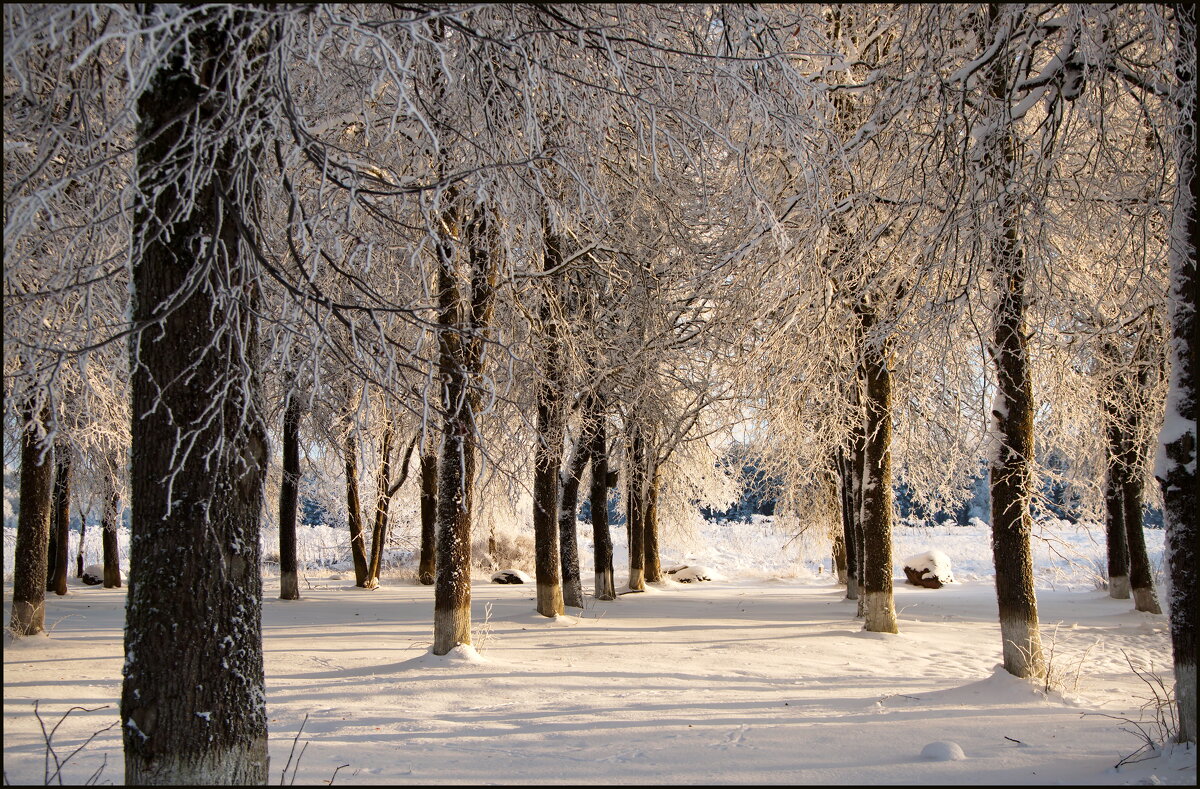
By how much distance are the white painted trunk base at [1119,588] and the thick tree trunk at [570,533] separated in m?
11.1

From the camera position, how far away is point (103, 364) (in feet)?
25.3

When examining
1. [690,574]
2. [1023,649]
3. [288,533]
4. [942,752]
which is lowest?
[690,574]

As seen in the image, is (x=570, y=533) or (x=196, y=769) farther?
(x=570, y=533)

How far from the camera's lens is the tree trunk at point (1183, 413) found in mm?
5082

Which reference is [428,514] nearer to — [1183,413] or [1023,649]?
[1023,649]

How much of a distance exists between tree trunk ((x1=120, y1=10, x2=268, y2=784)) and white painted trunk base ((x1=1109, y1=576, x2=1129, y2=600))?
17.7 metres

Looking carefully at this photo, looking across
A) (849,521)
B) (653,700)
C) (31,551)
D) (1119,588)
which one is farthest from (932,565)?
(31,551)

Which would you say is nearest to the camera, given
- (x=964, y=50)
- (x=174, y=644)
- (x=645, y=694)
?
(x=174, y=644)

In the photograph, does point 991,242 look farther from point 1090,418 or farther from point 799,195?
point 1090,418

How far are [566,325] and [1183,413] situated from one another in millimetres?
6315

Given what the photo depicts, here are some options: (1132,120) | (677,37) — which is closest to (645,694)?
(677,37)

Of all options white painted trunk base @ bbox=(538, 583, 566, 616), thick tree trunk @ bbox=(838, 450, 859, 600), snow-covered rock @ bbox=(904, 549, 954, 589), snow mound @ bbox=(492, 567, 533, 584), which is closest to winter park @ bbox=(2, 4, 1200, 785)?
white painted trunk base @ bbox=(538, 583, 566, 616)

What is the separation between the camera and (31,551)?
A: 10531 millimetres

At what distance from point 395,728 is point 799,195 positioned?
19.6 ft
